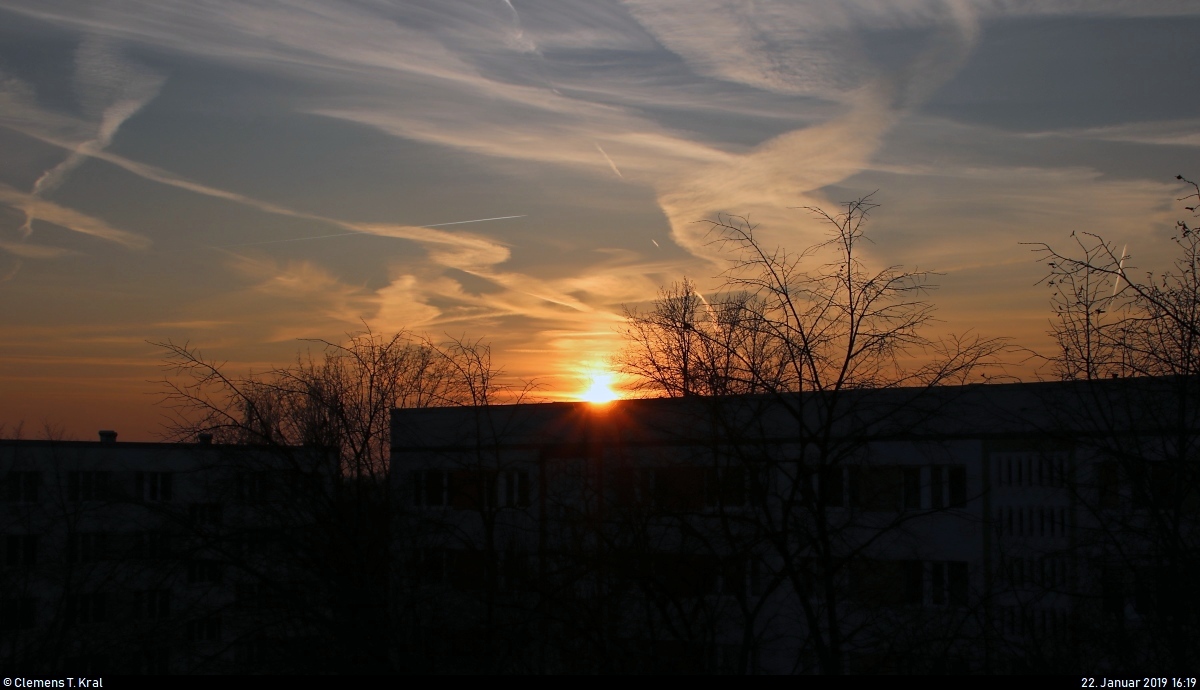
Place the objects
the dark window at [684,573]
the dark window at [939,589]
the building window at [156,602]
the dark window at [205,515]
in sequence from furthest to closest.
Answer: the building window at [156,602]
the dark window at [205,515]
the dark window at [939,589]
the dark window at [684,573]

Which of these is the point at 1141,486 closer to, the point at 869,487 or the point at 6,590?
the point at 869,487

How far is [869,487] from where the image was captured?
465 inches

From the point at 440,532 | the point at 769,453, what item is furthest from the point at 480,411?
the point at 769,453

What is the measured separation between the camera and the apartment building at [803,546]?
9531mm

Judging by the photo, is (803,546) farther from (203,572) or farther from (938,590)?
(203,572)

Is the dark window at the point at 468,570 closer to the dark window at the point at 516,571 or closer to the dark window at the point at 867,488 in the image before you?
the dark window at the point at 516,571

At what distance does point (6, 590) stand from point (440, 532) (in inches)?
760

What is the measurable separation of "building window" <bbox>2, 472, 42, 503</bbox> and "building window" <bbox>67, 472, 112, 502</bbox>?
6.63ft

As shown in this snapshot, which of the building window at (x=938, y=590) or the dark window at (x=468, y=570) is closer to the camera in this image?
the building window at (x=938, y=590)

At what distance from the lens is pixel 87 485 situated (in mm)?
15695

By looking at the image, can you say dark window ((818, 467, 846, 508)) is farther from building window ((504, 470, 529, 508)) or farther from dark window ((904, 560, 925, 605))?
building window ((504, 470, 529, 508))

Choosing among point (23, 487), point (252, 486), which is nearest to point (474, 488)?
point (252, 486)

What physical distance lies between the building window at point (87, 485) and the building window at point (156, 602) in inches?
58.7

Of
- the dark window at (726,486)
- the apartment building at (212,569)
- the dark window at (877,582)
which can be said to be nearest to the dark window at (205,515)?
the apartment building at (212,569)
